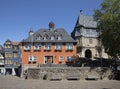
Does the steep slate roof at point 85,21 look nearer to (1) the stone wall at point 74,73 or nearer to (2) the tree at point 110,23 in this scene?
(2) the tree at point 110,23

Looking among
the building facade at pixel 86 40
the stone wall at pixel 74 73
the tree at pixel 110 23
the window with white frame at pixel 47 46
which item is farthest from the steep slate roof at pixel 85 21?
the stone wall at pixel 74 73

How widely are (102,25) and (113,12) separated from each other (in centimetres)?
325

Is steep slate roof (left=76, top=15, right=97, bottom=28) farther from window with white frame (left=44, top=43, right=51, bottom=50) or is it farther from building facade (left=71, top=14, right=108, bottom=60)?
window with white frame (left=44, top=43, right=51, bottom=50)

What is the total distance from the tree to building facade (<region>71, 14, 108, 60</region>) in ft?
70.1

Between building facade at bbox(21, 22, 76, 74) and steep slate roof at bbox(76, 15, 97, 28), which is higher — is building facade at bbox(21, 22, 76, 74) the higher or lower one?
the lower one

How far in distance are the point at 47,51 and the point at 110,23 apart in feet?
71.4

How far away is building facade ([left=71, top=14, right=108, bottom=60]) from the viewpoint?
66562 millimetres

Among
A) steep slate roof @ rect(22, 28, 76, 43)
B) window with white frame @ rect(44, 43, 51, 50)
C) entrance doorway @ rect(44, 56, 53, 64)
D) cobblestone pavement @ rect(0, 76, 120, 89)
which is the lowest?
cobblestone pavement @ rect(0, 76, 120, 89)

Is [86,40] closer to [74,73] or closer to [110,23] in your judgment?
[74,73]

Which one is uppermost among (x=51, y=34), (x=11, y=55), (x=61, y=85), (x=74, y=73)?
(x=51, y=34)

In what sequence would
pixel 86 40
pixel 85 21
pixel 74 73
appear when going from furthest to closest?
pixel 85 21
pixel 86 40
pixel 74 73

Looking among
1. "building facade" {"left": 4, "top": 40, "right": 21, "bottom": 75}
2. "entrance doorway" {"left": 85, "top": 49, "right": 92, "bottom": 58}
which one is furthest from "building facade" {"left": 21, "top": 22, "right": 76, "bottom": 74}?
"building facade" {"left": 4, "top": 40, "right": 21, "bottom": 75}

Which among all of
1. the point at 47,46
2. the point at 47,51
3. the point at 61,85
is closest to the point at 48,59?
the point at 47,51

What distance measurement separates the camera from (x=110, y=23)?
40.1 m
